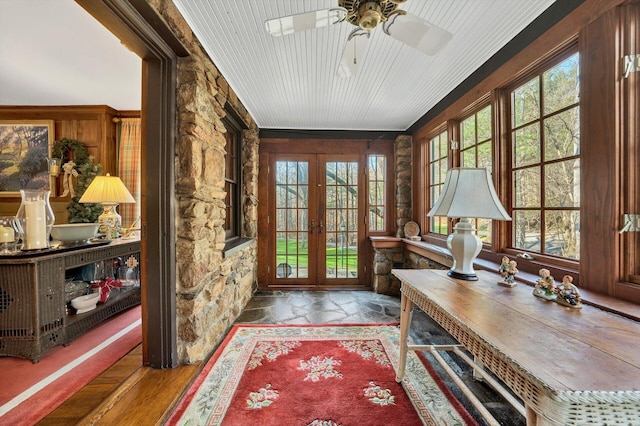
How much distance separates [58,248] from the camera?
1.98 meters

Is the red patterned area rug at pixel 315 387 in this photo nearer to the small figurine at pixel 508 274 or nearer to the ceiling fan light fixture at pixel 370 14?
the small figurine at pixel 508 274

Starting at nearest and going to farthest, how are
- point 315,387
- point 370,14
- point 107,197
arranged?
point 370,14 < point 315,387 < point 107,197

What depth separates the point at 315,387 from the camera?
1.64m

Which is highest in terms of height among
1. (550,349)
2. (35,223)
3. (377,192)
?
(377,192)

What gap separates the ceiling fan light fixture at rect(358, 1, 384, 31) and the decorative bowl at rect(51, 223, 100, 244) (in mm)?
2930

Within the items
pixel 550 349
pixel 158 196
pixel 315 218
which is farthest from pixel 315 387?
pixel 315 218

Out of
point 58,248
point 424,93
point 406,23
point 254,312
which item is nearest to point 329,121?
point 424,93

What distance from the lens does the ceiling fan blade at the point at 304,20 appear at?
3.87ft

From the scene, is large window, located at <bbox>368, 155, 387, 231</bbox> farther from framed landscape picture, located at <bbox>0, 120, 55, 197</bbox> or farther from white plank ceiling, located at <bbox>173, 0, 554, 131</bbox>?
framed landscape picture, located at <bbox>0, 120, 55, 197</bbox>

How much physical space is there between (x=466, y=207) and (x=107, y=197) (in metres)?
3.42

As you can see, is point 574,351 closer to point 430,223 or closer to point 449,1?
point 449,1

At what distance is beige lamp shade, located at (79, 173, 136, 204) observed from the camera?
2.62 metres

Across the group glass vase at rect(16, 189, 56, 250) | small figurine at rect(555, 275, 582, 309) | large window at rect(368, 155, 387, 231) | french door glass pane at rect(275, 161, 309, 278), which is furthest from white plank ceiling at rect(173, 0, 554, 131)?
glass vase at rect(16, 189, 56, 250)

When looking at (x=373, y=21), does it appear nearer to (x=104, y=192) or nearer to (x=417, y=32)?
(x=417, y=32)
